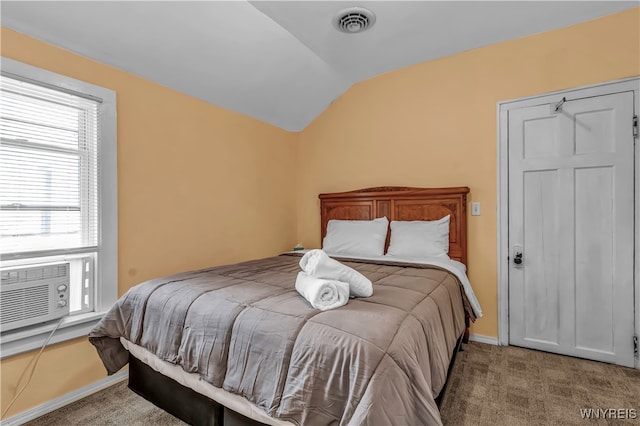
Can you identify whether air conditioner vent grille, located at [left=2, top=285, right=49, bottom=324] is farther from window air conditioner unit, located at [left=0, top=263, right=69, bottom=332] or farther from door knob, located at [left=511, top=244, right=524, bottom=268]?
door knob, located at [left=511, top=244, right=524, bottom=268]

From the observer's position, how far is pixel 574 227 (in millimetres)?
2459

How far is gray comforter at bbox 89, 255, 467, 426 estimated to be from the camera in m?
1.06

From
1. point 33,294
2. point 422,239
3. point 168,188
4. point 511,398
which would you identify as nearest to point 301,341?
point 511,398

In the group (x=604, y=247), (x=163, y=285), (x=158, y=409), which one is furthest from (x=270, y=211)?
(x=604, y=247)

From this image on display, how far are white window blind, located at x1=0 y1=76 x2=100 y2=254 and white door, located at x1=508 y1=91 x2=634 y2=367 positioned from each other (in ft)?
11.2

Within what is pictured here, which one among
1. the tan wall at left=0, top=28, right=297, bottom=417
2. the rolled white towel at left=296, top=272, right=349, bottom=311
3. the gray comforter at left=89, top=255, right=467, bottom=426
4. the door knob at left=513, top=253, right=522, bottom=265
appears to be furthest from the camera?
the door knob at left=513, top=253, right=522, bottom=265

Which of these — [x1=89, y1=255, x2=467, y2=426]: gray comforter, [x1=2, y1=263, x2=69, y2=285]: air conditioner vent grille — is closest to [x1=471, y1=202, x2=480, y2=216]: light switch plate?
[x1=89, y1=255, x2=467, y2=426]: gray comforter

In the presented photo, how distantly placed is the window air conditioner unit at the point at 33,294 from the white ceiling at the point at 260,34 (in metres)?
1.47

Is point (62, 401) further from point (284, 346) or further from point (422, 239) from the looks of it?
point (422, 239)

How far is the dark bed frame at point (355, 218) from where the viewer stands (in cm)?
156

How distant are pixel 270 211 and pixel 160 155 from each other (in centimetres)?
144

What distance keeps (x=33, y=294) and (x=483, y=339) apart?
3.47 meters

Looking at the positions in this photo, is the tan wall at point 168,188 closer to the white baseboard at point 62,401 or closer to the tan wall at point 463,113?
the white baseboard at point 62,401

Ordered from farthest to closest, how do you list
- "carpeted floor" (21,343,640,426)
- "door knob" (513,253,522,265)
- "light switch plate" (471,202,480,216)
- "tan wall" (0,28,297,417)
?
"light switch plate" (471,202,480,216)
"door knob" (513,253,522,265)
"tan wall" (0,28,297,417)
"carpeted floor" (21,343,640,426)
